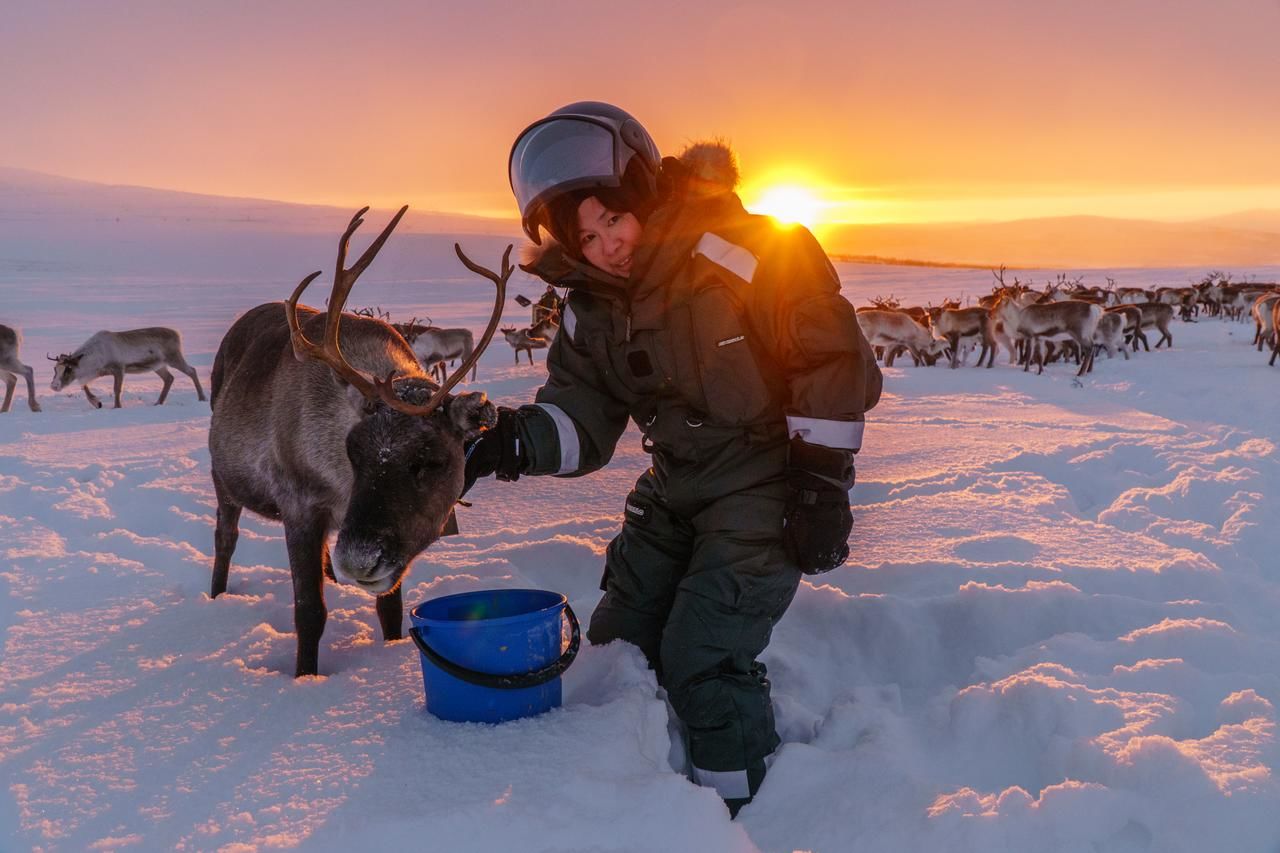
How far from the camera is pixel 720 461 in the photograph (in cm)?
285

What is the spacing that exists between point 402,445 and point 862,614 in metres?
2.00

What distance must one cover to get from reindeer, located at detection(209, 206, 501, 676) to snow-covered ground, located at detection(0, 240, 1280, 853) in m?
0.40

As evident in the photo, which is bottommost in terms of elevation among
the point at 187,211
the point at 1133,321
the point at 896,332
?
the point at 896,332

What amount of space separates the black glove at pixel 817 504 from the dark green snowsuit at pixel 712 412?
57mm

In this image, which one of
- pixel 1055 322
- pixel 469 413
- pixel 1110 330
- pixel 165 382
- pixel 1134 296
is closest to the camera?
pixel 469 413

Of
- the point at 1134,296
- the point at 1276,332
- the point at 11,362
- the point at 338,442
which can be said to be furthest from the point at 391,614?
the point at 1134,296

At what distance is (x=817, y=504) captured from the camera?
263 centimetres

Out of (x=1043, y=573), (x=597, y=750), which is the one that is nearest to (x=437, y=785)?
(x=597, y=750)

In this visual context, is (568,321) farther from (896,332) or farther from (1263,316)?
(1263,316)

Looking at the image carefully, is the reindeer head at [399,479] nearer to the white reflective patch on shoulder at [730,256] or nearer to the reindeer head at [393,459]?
the reindeer head at [393,459]

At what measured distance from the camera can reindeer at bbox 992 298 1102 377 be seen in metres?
16.2

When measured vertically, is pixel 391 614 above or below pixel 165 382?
above

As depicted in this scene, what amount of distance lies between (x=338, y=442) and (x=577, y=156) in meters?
1.28

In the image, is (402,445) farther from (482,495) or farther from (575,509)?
(482,495)
